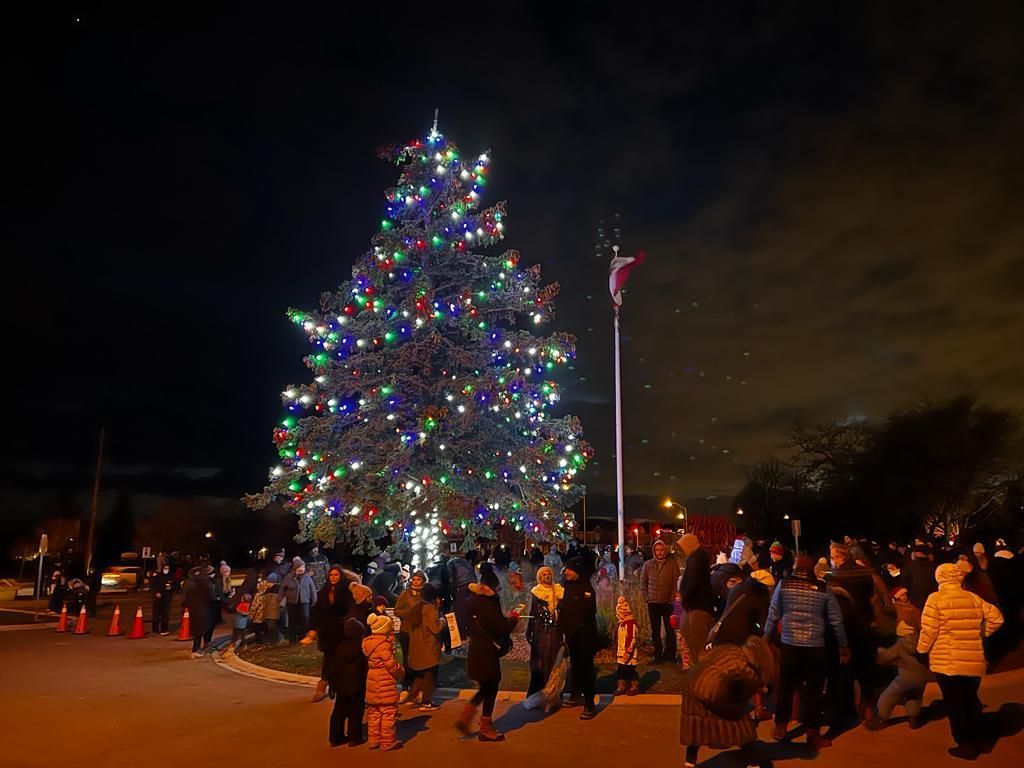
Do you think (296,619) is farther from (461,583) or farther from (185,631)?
(185,631)

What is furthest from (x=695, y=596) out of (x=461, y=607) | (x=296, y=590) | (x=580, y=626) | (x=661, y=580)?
(x=296, y=590)

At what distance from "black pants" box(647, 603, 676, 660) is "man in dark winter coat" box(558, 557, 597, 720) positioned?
274 cm

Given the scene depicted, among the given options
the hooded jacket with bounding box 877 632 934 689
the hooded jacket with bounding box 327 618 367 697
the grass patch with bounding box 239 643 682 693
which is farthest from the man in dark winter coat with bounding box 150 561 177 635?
the hooded jacket with bounding box 877 632 934 689

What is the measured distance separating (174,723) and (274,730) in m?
1.31

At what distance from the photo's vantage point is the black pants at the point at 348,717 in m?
8.03

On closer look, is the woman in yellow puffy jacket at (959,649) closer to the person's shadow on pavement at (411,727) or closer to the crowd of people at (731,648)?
the crowd of people at (731,648)

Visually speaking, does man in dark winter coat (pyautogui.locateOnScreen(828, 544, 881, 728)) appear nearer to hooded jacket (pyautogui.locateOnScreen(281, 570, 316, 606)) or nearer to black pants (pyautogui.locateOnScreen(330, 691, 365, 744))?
black pants (pyautogui.locateOnScreen(330, 691, 365, 744))

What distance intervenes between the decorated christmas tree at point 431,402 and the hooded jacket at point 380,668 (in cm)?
873

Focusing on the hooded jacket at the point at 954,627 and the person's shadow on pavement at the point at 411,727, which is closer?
the hooded jacket at the point at 954,627

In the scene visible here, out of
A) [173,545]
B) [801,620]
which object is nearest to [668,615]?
[801,620]

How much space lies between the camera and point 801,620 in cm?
759

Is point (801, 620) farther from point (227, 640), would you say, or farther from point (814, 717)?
point (227, 640)

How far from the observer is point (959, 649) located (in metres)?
7.22

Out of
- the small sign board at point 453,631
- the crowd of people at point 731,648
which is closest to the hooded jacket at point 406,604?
the crowd of people at point 731,648
